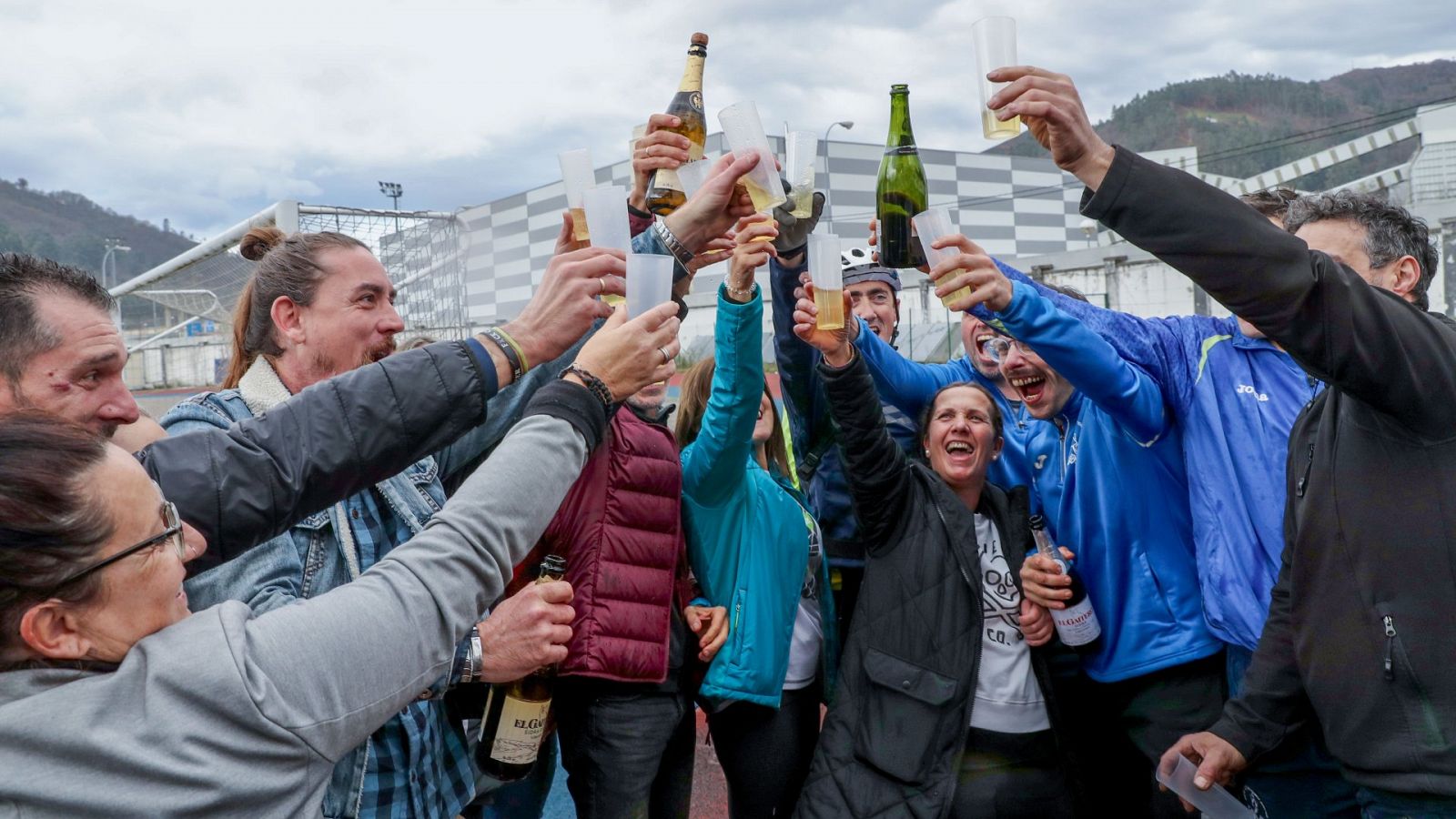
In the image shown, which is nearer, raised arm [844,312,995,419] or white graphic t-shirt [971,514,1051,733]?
white graphic t-shirt [971,514,1051,733]

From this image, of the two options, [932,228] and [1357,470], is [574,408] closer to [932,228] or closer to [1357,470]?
[932,228]

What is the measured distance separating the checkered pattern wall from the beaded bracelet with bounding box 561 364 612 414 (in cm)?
3678

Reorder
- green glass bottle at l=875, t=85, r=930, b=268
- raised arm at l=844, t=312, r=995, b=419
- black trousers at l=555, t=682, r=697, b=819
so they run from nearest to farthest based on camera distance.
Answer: black trousers at l=555, t=682, r=697, b=819 → green glass bottle at l=875, t=85, r=930, b=268 → raised arm at l=844, t=312, r=995, b=419

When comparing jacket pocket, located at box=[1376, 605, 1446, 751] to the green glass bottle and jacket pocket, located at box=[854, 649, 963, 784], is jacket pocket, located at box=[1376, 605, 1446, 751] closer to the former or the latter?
jacket pocket, located at box=[854, 649, 963, 784]

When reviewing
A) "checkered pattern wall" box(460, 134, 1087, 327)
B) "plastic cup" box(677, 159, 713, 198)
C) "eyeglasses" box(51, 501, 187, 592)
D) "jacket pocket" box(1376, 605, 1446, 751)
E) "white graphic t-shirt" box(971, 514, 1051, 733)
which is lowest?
"white graphic t-shirt" box(971, 514, 1051, 733)

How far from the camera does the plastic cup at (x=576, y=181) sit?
9.03 feet

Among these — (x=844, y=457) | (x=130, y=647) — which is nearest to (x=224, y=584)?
(x=130, y=647)

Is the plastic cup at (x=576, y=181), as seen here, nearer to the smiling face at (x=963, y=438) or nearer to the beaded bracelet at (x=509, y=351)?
the beaded bracelet at (x=509, y=351)

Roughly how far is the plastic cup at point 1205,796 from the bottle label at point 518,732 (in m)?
1.73

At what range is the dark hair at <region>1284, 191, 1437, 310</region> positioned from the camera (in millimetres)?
2471

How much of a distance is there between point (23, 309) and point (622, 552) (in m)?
1.63

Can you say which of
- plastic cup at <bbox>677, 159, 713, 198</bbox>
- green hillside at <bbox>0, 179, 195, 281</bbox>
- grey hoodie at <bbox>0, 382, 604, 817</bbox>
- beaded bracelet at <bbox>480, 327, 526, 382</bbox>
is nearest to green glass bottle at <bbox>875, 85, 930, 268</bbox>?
plastic cup at <bbox>677, 159, 713, 198</bbox>

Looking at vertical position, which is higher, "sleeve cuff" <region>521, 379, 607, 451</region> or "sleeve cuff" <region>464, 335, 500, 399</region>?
"sleeve cuff" <region>464, 335, 500, 399</region>

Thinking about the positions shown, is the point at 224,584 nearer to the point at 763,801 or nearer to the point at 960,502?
the point at 763,801
